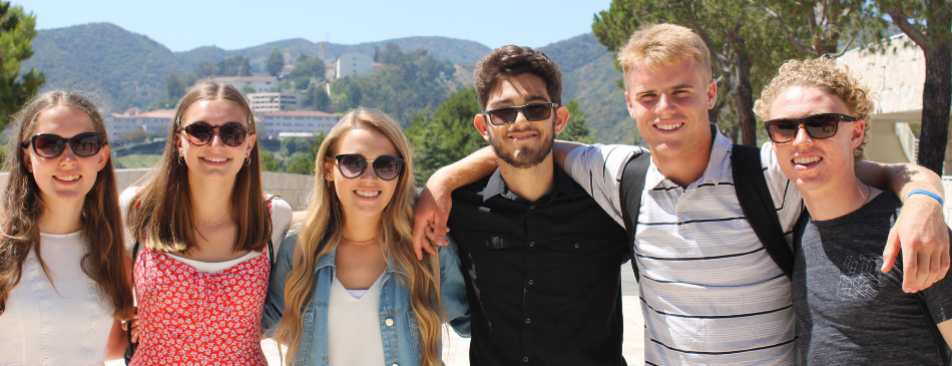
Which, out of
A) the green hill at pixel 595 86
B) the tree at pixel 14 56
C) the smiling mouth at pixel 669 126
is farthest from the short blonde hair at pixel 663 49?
the green hill at pixel 595 86

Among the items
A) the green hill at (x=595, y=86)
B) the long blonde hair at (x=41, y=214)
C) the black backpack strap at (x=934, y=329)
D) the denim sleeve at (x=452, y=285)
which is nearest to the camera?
the black backpack strap at (x=934, y=329)

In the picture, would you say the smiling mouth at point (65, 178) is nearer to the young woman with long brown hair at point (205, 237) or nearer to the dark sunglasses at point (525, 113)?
the young woman with long brown hair at point (205, 237)

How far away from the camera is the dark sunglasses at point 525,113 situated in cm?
263

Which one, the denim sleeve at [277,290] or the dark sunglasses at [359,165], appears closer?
the dark sunglasses at [359,165]

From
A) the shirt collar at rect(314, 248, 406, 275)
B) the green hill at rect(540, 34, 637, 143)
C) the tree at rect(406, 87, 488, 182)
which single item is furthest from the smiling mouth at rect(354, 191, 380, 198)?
the green hill at rect(540, 34, 637, 143)

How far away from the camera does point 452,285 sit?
9.11 feet

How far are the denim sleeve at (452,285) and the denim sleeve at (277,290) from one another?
2.22ft

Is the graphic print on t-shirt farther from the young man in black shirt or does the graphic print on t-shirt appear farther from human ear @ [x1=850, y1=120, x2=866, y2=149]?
the young man in black shirt

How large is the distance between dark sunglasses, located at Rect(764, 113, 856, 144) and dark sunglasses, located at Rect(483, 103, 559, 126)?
908mm

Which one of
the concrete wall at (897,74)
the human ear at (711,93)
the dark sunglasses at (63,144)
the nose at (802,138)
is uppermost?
the concrete wall at (897,74)

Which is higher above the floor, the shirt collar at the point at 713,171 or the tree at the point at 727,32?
the tree at the point at 727,32

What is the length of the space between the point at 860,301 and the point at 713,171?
0.64 meters

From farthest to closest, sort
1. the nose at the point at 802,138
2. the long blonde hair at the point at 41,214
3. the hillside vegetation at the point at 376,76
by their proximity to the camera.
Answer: the hillside vegetation at the point at 376,76 < the long blonde hair at the point at 41,214 < the nose at the point at 802,138

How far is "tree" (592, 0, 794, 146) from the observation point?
1341cm
